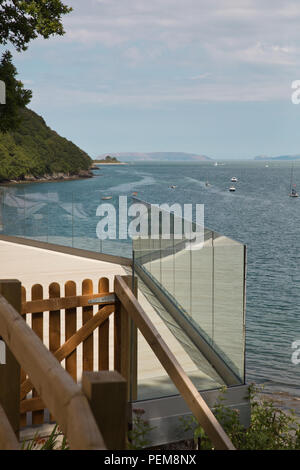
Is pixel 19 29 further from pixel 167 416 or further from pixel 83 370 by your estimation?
pixel 83 370

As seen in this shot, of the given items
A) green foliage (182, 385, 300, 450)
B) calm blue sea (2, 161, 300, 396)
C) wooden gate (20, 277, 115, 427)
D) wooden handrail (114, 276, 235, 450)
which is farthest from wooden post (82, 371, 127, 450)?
calm blue sea (2, 161, 300, 396)

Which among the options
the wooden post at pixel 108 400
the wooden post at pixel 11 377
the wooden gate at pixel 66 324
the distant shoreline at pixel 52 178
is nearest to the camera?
the wooden post at pixel 108 400

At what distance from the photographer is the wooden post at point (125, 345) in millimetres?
4586

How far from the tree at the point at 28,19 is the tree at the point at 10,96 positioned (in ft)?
1.66

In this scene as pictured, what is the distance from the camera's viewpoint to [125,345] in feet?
15.1

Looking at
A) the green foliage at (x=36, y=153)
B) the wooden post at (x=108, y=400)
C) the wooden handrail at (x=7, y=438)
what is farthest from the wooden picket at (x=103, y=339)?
the green foliage at (x=36, y=153)

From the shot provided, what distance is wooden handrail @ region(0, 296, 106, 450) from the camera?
5.21ft

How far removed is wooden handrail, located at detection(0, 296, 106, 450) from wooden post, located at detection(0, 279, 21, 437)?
3.27ft

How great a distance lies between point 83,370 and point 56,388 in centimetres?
230

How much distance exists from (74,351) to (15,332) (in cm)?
231

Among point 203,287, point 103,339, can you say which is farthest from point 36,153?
point 103,339

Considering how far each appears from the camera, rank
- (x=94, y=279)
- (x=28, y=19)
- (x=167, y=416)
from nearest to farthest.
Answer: (x=167, y=416) < (x=94, y=279) < (x=28, y=19)

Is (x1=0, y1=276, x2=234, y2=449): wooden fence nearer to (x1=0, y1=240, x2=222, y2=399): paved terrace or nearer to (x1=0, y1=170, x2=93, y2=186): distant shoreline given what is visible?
(x1=0, y1=240, x2=222, y2=399): paved terrace

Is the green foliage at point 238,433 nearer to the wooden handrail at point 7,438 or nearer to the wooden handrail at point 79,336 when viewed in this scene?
the wooden handrail at point 79,336
